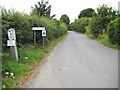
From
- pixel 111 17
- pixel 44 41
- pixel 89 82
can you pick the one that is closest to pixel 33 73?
pixel 89 82

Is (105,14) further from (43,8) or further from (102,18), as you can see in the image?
(43,8)

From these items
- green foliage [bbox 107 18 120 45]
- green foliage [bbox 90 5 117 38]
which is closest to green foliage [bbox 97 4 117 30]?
green foliage [bbox 90 5 117 38]

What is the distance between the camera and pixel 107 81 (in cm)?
945

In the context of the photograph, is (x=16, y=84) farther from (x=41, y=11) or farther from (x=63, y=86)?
(x=41, y=11)

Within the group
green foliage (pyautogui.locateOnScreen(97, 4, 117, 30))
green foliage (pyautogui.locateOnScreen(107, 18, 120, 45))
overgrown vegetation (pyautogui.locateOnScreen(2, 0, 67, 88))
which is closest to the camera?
overgrown vegetation (pyautogui.locateOnScreen(2, 0, 67, 88))

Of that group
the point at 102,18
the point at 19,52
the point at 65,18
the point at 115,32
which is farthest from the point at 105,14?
the point at 65,18

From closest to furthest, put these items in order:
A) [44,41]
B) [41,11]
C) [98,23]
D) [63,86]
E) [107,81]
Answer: [63,86] → [107,81] → [44,41] → [98,23] → [41,11]

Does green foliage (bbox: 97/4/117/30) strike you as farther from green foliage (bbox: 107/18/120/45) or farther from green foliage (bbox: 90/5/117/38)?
green foliage (bbox: 107/18/120/45)

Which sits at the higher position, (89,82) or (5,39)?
(5,39)

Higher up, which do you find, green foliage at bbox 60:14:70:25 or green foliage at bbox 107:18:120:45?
green foliage at bbox 60:14:70:25

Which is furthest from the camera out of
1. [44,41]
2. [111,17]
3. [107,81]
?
[111,17]

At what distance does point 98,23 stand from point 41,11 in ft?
79.8

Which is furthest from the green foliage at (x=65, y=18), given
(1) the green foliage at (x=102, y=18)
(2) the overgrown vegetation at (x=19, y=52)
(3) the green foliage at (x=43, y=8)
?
(2) the overgrown vegetation at (x=19, y=52)

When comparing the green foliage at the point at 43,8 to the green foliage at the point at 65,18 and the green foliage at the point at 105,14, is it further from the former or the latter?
the green foliage at the point at 65,18
